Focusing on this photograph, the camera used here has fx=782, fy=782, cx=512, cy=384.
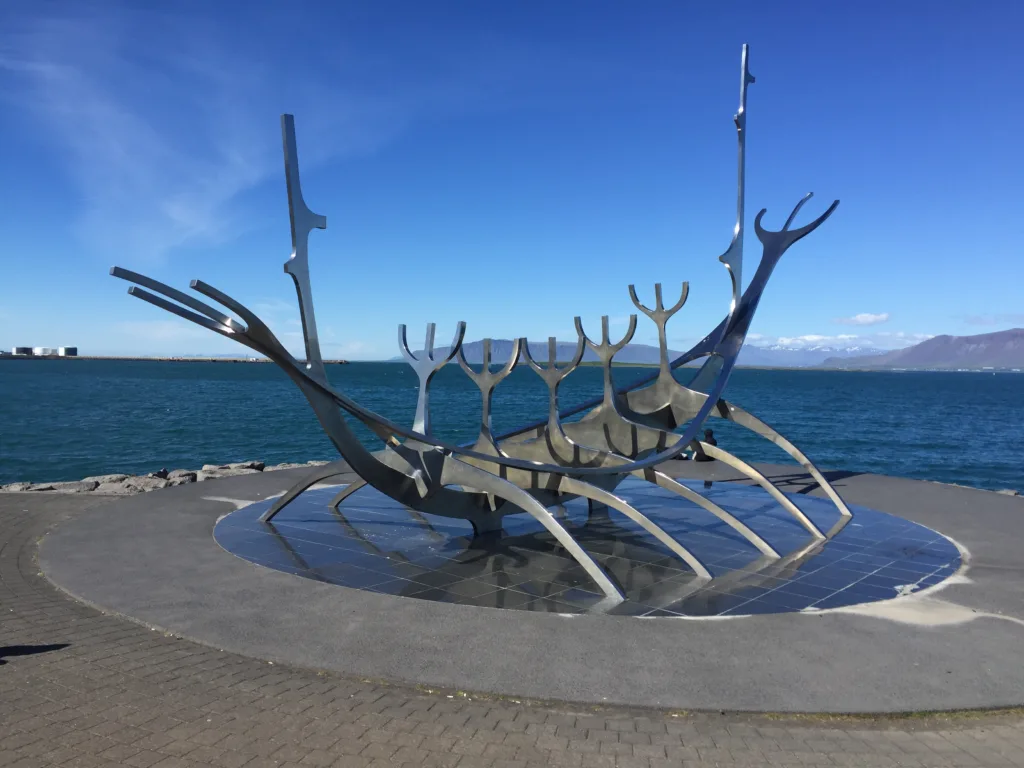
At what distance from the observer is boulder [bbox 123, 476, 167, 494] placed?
16997 mm

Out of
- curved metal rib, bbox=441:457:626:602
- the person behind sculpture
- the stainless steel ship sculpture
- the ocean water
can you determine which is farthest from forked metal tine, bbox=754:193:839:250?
the ocean water

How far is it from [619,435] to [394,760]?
8448 mm

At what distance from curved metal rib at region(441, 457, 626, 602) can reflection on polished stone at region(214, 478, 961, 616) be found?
0.24 metres

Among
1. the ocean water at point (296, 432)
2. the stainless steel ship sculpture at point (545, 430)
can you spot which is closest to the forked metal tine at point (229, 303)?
the stainless steel ship sculpture at point (545, 430)

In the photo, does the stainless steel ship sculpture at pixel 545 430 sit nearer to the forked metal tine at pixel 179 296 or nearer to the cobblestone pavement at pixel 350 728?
the forked metal tine at pixel 179 296

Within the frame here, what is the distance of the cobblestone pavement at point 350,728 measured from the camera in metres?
5.32

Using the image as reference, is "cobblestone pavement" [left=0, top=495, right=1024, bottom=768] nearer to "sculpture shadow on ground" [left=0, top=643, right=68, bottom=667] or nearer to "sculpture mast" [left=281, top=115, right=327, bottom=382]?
"sculpture shadow on ground" [left=0, top=643, right=68, bottom=667]

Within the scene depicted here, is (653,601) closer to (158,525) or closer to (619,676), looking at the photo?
(619,676)

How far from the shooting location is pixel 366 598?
29.1ft

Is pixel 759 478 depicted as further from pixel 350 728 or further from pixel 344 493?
pixel 350 728

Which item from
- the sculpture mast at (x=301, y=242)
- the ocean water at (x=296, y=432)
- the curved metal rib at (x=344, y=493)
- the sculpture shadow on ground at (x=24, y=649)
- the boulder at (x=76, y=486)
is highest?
the sculpture mast at (x=301, y=242)

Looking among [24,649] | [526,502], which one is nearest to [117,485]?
[24,649]

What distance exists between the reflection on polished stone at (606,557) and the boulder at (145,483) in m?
4.38

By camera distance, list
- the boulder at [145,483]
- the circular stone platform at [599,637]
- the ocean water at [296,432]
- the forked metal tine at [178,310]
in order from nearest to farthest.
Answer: the circular stone platform at [599,637] < the forked metal tine at [178,310] < the boulder at [145,483] < the ocean water at [296,432]
